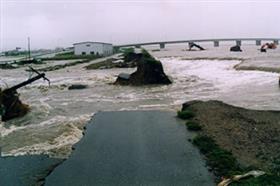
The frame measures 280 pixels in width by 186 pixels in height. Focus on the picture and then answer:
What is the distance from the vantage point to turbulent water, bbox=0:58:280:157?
14070 millimetres

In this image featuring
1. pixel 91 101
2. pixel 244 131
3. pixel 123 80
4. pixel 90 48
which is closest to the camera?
pixel 244 131

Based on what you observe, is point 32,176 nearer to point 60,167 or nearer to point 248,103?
point 60,167

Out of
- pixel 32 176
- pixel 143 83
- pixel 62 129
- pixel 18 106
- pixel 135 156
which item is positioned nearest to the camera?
pixel 32 176

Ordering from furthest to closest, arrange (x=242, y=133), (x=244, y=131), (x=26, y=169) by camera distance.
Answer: (x=244, y=131)
(x=242, y=133)
(x=26, y=169)

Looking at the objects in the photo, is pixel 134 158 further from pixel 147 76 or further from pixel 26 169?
pixel 147 76

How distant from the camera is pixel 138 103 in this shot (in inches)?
883

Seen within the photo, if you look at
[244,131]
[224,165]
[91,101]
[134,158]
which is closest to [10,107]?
[91,101]

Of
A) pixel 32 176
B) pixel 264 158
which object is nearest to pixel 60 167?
pixel 32 176

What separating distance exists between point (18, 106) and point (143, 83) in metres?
13.8

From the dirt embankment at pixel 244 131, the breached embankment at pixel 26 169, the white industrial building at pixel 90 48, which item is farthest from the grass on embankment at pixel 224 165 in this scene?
the white industrial building at pixel 90 48

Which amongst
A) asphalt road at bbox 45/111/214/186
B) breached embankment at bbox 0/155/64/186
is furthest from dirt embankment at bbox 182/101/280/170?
breached embankment at bbox 0/155/64/186

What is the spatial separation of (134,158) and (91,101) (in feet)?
44.0

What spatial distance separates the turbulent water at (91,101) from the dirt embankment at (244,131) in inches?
127

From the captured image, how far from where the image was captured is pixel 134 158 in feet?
36.2
